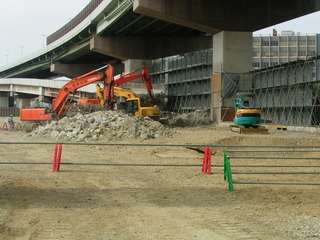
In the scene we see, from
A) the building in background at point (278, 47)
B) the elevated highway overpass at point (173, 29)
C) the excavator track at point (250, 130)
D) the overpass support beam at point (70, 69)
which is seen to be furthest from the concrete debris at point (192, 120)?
the building in background at point (278, 47)

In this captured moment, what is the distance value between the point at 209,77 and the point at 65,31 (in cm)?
3044

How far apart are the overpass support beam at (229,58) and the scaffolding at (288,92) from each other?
1046 millimetres

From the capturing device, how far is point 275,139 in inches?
819

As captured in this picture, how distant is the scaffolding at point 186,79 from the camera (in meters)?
40.7

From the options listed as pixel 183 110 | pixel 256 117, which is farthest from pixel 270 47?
pixel 256 117

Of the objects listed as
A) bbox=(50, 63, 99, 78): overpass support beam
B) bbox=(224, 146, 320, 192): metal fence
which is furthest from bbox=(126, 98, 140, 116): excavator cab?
bbox=(50, 63, 99, 78): overpass support beam

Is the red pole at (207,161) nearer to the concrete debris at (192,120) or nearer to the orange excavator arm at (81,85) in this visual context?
the orange excavator arm at (81,85)

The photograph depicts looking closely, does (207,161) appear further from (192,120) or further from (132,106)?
(192,120)

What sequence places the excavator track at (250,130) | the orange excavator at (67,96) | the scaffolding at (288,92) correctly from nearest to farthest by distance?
the excavator track at (250,130)
the scaffolding at (288,92)
the orange excavator at (67,96)

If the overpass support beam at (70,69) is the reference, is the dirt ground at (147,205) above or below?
below

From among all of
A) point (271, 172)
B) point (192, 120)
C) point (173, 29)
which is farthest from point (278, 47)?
point (271, 172)

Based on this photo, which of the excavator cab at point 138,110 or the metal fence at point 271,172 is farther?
the excavator cab at point 138,110

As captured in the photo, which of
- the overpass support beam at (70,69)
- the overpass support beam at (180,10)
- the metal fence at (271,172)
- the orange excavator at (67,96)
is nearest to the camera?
the metal fence at (271,172)

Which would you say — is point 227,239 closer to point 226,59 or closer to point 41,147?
point 41,147
